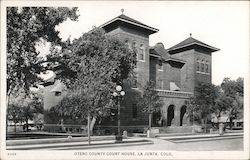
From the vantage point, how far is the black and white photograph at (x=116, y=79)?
17.7 meters

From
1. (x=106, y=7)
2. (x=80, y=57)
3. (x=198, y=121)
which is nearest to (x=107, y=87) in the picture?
A: (x=80, y=57)

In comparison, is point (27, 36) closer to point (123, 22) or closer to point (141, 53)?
point (123, 22)

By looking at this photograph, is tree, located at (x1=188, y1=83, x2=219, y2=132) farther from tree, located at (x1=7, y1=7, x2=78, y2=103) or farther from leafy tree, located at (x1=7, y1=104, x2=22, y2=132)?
leafy tree, located at (x1=7, y1=104, x2=22, y2=132)

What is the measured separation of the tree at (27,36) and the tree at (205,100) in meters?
17.9

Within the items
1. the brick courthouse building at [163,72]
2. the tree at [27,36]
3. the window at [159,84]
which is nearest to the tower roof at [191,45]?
the brick courthouse building at [163,72]

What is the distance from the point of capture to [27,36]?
23.8 meters

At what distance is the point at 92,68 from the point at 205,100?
16.0 metres

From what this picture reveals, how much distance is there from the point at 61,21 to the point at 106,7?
7.78 m

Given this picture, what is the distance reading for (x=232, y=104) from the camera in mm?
40688

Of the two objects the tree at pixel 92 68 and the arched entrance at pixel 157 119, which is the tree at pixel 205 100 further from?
the tree at pixel 92 68

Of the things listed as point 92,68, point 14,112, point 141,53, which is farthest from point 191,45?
point 14,112

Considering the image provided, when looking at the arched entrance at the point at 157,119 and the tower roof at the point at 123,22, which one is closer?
the tower roof at the point at 123,22

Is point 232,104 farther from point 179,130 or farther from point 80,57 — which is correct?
point 80,57

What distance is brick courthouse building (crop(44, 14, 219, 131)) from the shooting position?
114 feet
